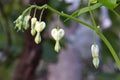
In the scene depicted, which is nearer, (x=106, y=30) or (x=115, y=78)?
Answer: (x=115, y=78)

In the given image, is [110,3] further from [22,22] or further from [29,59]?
[29,59]

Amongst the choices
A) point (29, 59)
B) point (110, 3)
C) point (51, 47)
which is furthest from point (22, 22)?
point (51, 47)

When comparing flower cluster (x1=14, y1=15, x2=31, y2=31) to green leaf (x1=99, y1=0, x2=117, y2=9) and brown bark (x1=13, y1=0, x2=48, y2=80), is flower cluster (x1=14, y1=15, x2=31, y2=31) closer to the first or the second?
green leaf (x1=99, y1=0, x2=117, y2=9)

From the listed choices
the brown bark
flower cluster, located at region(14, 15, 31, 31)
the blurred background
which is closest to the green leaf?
flower cluster, located at region(14, 15, 31, 31)

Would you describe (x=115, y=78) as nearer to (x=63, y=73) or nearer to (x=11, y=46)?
(x=11, y=46)

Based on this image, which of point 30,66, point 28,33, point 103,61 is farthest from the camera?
point 103,61

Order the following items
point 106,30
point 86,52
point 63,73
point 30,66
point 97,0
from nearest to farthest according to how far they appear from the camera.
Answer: point 97,0
point 30,66
point 106,30
point 63,73
point 86,52

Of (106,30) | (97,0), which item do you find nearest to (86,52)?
(106,30)

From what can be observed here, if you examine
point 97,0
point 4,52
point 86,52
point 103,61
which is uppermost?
point 97,0

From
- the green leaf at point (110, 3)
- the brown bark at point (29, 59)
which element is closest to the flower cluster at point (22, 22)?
the green leaf at point (110, 3)
